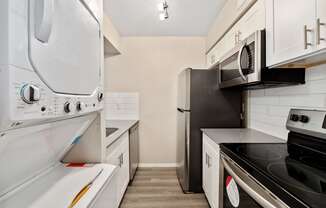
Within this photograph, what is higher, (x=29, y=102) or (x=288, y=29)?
(x=288, y=29)

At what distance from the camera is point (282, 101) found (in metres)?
1.63

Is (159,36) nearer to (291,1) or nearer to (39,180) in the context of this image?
(291,1)

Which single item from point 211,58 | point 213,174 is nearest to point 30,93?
point 213,174

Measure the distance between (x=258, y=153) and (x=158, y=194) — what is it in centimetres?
161

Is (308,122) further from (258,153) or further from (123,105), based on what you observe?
(123,105)

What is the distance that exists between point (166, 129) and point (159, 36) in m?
1.64

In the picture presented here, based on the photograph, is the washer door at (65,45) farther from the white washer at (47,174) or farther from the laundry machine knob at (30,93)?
the white washer at (47,174)

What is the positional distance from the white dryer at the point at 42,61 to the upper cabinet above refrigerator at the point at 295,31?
1.12m

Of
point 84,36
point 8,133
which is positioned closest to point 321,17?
point 84,36

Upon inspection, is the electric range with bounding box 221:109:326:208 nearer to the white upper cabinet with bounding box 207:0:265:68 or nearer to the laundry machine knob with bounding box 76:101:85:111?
the white upper cabinet with bounding box 207:0:265:68

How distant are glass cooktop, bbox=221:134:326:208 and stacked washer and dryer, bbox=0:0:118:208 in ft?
2.60

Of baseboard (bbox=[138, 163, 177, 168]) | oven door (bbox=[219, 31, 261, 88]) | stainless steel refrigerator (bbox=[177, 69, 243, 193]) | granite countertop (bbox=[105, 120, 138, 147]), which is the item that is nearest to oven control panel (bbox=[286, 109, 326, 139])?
oven door (bbox=[219, 31, 261, 88])

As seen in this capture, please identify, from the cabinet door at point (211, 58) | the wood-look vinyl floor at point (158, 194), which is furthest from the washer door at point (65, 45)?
the cabinet door at point (211, 58)

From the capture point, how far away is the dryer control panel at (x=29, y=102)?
0.48 m
